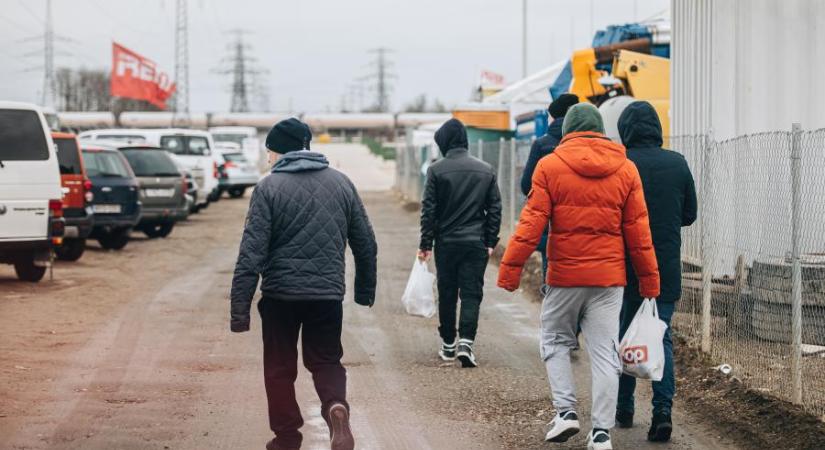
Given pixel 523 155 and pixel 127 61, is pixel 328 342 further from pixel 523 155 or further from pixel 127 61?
pixel 127 61

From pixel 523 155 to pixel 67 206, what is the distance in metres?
6.74

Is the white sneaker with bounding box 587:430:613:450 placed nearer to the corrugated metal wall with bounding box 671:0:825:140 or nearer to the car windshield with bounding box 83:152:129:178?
the corrugated metal wall with bounding box 671:0:825:140

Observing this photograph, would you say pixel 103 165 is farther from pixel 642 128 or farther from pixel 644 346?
pixel 644 346

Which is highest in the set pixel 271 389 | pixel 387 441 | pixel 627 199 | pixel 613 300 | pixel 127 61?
pixel 127 61

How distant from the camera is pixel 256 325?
11.8 meters

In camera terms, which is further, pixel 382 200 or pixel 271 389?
pixel 382 200

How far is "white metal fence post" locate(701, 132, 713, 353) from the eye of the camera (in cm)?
926

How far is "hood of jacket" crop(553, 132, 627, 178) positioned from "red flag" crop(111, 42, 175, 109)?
44285 mm

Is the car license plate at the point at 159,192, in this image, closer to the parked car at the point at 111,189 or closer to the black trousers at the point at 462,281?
the parked car at the point at 111,189

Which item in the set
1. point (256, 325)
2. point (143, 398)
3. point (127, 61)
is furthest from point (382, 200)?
point (143, 398)

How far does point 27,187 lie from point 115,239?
6757mm

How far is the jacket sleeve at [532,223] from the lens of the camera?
649 cm

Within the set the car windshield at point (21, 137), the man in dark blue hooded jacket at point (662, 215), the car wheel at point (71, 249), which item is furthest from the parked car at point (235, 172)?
the man in dark blue hooded jacket at point (662, 215)

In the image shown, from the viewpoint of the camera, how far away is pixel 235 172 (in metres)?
41.1
